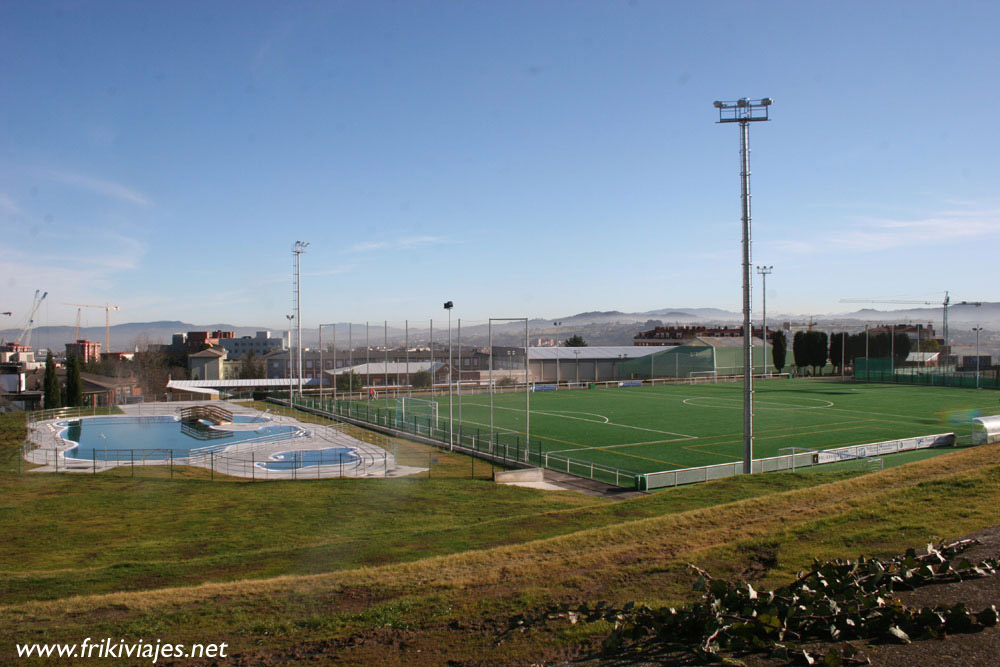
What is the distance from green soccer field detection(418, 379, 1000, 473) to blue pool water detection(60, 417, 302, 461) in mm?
11387

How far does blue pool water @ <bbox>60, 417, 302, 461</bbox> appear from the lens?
32.6 metres

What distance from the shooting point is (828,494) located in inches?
495

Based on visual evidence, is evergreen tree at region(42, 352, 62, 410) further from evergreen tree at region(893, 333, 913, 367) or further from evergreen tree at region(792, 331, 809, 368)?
evergreen tree at region(893, 333, 913, 367)

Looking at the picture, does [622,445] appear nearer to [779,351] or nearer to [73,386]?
[73,386]

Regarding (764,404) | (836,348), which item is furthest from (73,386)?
(836,348)

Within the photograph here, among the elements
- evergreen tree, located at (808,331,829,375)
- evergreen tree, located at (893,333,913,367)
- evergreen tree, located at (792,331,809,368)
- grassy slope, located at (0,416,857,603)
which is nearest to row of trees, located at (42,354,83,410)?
grassy slope, located at (0,416,857,603)

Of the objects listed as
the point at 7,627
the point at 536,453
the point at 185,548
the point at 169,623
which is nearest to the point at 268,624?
the point at 169,623

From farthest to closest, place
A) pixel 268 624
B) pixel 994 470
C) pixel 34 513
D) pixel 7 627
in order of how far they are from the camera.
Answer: pixel 34 513
pixel 994 470
pixel 7 627
pixel 268 624

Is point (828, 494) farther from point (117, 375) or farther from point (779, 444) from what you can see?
point (117, 375)

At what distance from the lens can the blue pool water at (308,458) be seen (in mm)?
27891

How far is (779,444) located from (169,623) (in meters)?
30.9

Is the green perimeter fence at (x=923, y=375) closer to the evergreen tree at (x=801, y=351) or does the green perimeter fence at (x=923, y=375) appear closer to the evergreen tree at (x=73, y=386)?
the evergreen tree at (x=801, y=351)

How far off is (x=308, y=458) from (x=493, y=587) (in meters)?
23.7

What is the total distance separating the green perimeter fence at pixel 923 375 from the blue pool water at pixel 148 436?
2496 inches
